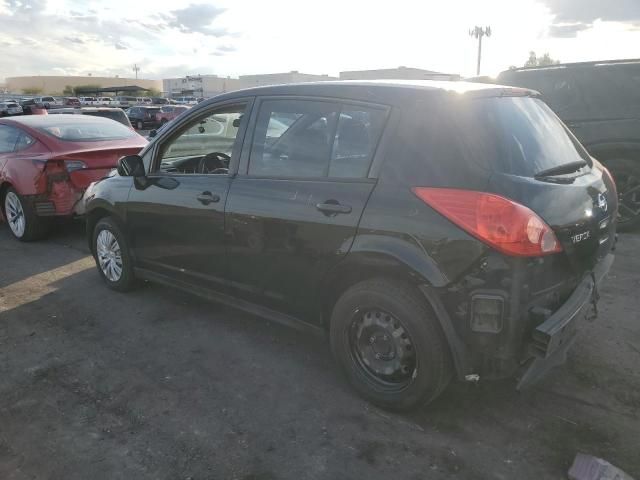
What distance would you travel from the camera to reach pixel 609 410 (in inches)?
118

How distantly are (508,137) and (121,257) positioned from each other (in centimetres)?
351

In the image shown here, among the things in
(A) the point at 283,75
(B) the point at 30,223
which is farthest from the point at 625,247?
(A) the point at 283,75

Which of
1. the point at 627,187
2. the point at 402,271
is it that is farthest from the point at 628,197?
the point at 402,271

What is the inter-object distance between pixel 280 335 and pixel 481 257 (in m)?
2.02

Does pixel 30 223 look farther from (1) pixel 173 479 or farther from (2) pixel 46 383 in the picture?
(1) pixel 173 479

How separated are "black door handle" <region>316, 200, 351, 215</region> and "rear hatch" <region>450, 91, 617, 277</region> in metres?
0.71

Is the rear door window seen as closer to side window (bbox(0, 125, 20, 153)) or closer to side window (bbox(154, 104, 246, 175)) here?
side window (bbox(154, 104, 246, 175))

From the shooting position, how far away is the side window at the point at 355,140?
296cm

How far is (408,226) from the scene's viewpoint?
8.89 feet

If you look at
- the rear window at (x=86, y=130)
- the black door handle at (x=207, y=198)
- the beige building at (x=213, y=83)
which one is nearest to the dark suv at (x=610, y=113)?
the black door handle at (x=207, y=198)

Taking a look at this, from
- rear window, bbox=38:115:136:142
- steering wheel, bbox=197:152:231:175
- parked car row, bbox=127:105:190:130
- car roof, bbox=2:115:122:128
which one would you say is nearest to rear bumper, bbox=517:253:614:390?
steering wheel, bbox=197:152:231:175

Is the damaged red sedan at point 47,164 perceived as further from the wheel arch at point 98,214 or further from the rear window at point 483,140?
the rear window at point 483,140

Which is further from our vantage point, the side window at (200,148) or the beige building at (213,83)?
the beige building at (213,83)

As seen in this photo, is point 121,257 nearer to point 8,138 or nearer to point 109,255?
point 109,255
